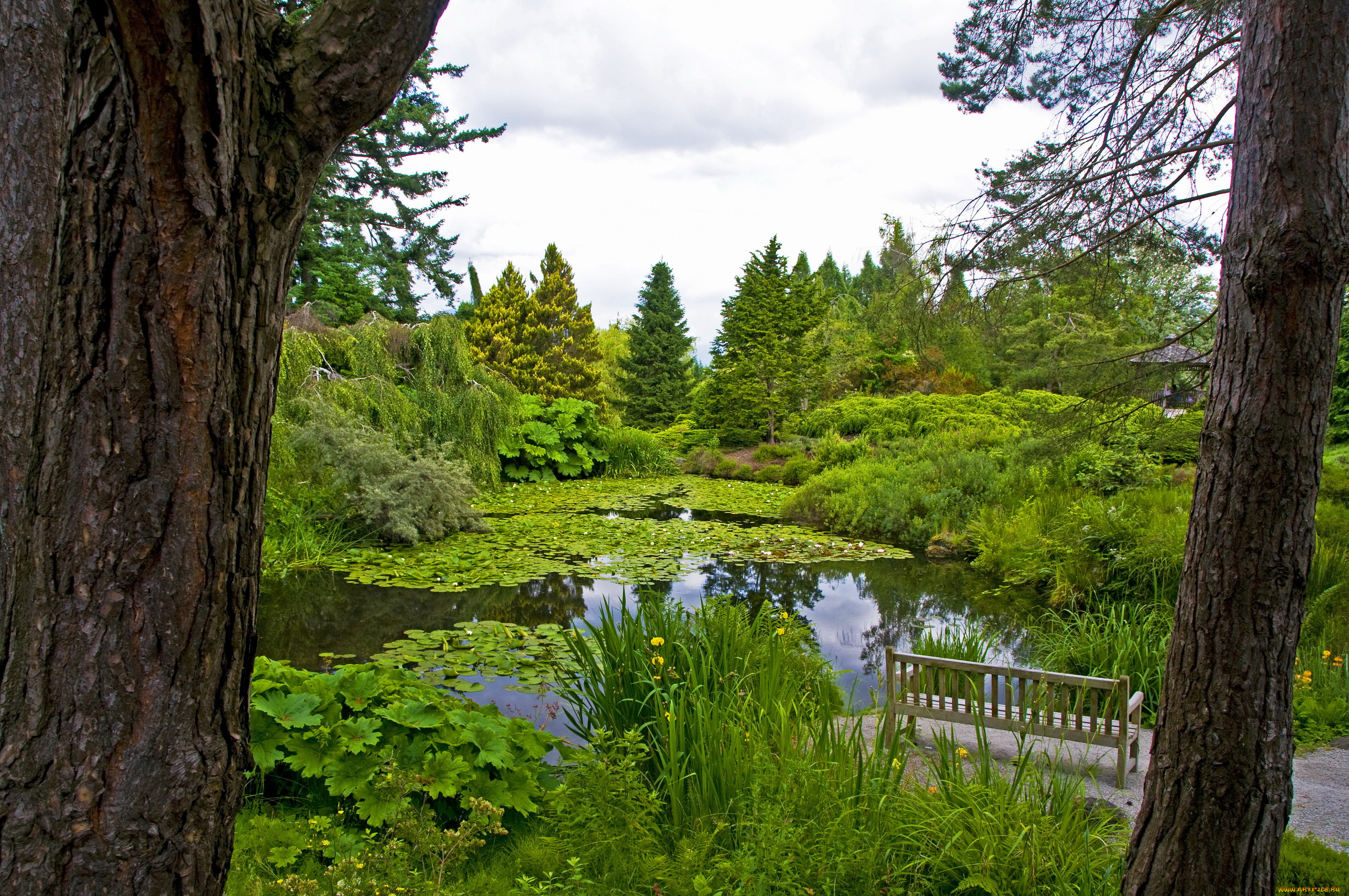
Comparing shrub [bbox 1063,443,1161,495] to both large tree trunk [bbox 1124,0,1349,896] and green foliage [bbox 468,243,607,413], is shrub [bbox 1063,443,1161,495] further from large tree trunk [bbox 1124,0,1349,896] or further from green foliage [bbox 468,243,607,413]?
green foliage [bbox 468,243,607,413]

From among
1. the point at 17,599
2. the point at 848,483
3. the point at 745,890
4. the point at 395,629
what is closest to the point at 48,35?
the point at 17,599

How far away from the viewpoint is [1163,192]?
3.57 meters

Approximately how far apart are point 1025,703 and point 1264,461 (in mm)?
1908

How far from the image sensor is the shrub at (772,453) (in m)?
16.7

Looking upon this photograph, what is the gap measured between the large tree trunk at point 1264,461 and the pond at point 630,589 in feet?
8.87

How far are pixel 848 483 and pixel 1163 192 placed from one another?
8468mm

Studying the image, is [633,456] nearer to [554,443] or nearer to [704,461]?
[704,461]

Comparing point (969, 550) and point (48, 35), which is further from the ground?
point (48, 35)

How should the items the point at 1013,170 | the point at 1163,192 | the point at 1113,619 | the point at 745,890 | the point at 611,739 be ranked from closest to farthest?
the point at 745,890
the point at 611,739
the point at 1163,192
the point at 1013,170
the point at 1113,619

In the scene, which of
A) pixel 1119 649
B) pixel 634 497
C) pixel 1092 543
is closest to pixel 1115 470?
pixel 1092 543

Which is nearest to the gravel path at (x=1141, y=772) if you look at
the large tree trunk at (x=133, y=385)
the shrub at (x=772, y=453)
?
the large tree trunk at (x=133, y=385)

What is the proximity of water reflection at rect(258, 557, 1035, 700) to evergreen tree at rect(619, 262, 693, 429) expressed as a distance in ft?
52.5

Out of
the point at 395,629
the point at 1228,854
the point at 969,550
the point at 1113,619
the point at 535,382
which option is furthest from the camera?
the point at 535,382

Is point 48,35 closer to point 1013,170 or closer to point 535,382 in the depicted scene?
point 1013,170
